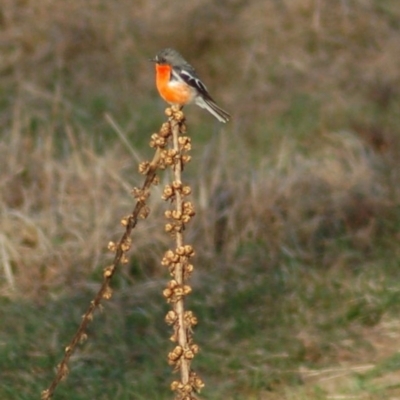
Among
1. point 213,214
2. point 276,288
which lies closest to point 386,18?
point 213,214

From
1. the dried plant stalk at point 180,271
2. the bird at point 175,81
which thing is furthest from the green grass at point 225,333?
the dried plant stalk at point 180,271

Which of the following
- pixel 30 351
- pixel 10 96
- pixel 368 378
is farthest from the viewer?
pixel 10 96

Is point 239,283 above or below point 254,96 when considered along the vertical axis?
below

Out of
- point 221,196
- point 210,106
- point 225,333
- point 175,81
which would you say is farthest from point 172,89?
point 221,196

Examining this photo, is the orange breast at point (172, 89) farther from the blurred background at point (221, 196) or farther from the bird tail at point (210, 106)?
the blurred background at point (221, 196)

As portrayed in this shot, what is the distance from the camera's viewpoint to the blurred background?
4.50 m

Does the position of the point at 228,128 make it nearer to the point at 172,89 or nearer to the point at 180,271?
the point at 172,89

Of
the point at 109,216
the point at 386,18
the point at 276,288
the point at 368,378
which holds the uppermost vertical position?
the point at 386,18

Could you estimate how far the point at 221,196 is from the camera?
5992 millimetres

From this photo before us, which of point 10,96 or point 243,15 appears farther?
point 243,15

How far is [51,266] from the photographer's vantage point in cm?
545

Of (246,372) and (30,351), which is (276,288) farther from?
(30,351)

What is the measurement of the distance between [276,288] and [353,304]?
0.49m

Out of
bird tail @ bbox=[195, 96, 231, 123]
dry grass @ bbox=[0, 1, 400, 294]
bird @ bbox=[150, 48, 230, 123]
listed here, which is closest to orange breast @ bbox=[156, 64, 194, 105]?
bird @ bbox=[150, 48, 230, 123]
